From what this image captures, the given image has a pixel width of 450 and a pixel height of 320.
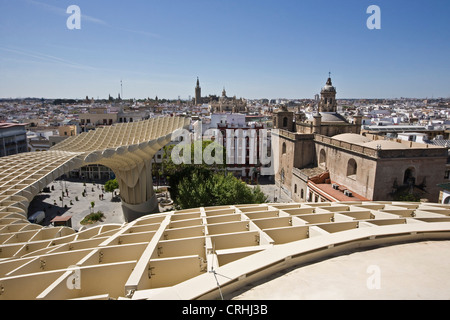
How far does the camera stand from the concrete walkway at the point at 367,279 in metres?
6.43

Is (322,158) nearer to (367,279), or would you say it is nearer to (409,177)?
(409,177)

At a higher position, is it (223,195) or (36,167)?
(36,167)

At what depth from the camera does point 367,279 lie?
7.11m

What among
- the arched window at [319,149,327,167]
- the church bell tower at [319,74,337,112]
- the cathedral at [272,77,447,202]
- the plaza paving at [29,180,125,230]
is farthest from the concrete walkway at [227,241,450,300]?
the church bell tower at [319,74,337,112]

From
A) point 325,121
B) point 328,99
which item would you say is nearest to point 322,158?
point 325,121

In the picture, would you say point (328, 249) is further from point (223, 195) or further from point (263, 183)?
point (263, 183)

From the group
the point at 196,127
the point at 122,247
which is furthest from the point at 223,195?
the point at 196,127

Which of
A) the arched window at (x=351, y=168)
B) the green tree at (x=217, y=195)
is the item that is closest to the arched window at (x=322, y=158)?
the arched window at (x=351, y=168)

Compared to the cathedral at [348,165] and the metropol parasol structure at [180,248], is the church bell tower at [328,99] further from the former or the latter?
the metropol parasol structure at [180,248]

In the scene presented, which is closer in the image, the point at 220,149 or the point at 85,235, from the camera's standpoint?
the point at 85,235

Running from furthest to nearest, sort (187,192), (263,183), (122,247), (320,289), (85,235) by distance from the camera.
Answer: (263,183) → (187,192) → (85,235) → (122,247) → (320,289)
